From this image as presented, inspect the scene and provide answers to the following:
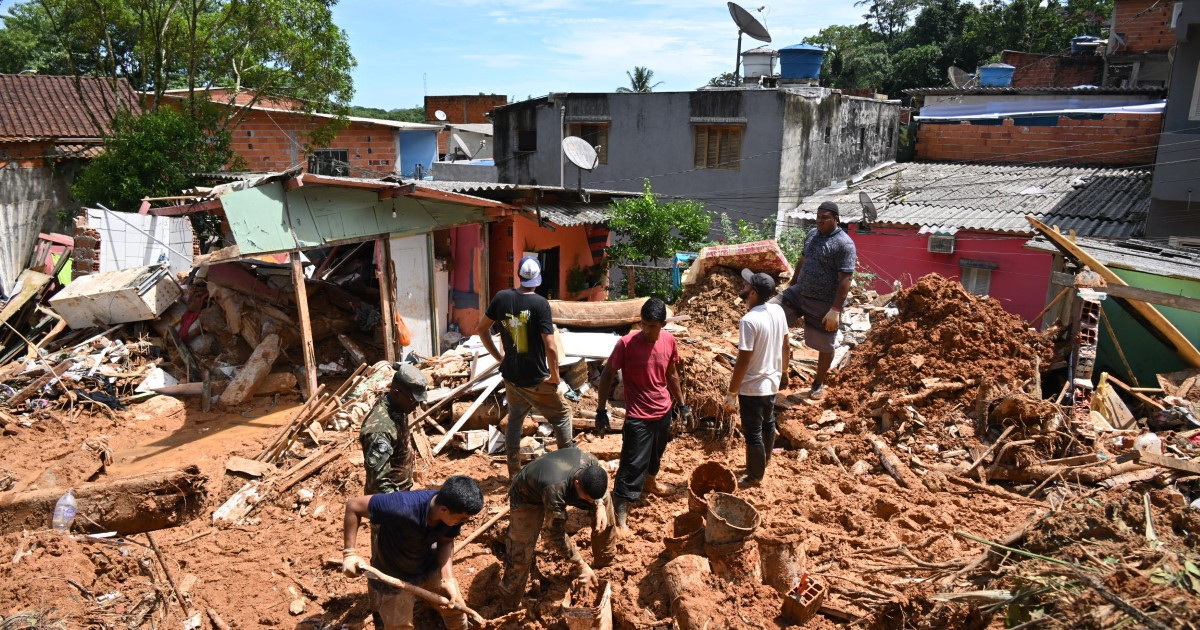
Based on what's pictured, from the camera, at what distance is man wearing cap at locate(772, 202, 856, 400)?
713cm

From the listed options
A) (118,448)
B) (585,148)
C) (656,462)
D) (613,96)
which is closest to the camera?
(656,462)

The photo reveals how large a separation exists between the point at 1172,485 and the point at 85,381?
11914 mm

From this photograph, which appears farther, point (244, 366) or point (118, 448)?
point (244, 366)

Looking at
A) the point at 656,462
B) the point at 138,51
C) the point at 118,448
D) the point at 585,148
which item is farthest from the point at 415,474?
the point at 138,51

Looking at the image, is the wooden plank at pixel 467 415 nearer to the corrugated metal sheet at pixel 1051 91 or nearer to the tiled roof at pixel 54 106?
the tiled roof at pixel 54 106

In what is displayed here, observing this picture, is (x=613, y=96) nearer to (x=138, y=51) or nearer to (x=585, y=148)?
(x=585, y=148)

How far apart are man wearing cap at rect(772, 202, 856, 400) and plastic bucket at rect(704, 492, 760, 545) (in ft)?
7.18

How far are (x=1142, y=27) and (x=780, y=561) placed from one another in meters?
25.7

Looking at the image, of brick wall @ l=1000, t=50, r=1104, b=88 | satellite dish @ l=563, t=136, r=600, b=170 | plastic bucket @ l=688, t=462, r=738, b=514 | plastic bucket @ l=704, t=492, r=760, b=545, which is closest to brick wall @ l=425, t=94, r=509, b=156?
brick wall @ l=1000, t=50, r=1104, b=88

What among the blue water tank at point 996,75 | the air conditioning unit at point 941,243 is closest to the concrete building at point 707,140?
the blue water tank at point 996,75

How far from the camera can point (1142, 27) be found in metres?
22.7

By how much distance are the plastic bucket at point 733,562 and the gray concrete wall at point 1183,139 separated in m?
11.3

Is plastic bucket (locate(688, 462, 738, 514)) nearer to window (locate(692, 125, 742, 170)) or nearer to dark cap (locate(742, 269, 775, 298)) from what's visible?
dark cap (locate(742, 269, 775, 298))

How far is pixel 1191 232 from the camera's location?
1284 centimetres
